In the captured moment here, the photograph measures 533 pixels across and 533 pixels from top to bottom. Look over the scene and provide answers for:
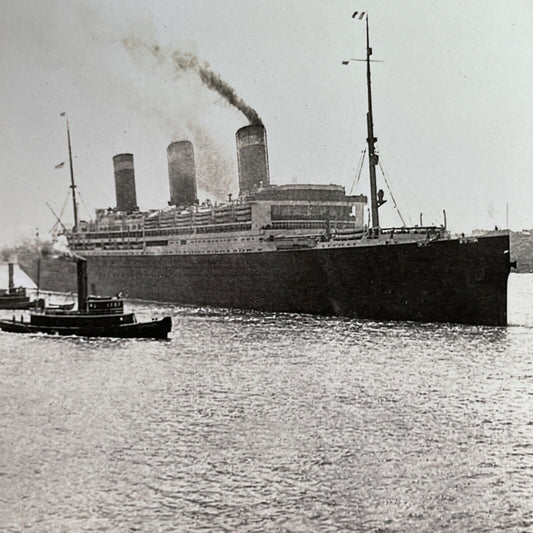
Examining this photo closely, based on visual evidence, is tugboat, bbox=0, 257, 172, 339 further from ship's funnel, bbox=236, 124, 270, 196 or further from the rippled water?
ship's funnel, bbox=236, 124, 270, 196

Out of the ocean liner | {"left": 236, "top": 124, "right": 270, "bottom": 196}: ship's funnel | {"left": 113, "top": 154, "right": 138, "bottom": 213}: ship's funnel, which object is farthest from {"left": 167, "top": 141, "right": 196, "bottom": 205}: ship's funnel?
{"left": 236, "top": 124, "right": 270, "bottom": 196}: ship's funnel

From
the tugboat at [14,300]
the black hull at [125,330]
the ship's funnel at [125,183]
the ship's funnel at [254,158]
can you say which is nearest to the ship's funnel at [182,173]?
the ship's funnel at [125,183]

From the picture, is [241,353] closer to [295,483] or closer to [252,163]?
[295,483]

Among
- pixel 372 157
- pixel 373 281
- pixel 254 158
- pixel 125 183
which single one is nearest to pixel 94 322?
pixel 373 281

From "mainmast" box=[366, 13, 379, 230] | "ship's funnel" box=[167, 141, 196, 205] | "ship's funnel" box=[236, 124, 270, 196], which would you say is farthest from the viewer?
"ship's funnel" box=[167, 141, 196, 205]

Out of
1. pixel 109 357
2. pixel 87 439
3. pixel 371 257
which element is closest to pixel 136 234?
pixel 371 257

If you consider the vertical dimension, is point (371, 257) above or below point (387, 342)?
above
